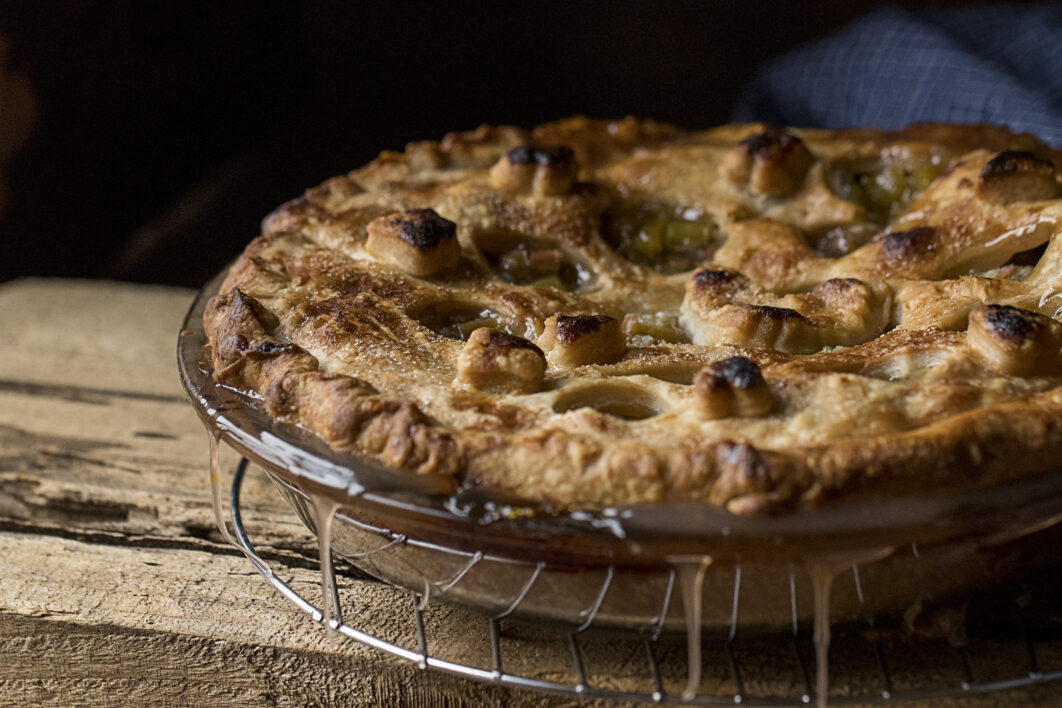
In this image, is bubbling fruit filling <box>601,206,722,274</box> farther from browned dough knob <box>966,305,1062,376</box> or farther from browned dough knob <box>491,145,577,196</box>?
browned dough knob <box>966,305,1062,376</box>

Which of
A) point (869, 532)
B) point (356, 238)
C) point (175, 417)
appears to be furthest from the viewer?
point (175, 417)

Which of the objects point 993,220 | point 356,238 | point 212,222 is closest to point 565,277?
point 356,238

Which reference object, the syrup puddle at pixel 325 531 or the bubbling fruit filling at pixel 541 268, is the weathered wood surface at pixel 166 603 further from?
the bubbling fruit filling at pixel 541 268

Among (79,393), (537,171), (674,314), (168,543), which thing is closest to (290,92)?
(79,393)

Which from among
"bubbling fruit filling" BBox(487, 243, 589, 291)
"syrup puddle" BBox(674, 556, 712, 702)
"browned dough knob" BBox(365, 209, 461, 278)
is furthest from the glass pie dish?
"bubbling fruit filling" BBox(487, 243, 589, 291)

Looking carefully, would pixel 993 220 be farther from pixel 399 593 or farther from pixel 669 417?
pixel 399 593

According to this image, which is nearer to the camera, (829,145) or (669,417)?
(669,417)

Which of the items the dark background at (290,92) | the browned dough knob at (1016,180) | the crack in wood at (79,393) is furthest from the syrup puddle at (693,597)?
the dark background at (290,92)

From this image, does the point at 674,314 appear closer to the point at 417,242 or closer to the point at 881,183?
the point at 417,242
